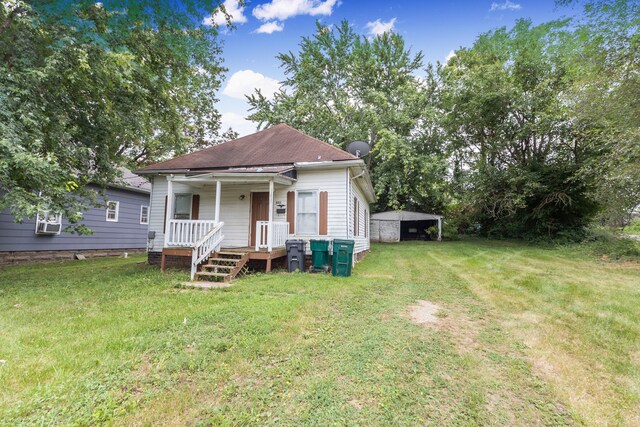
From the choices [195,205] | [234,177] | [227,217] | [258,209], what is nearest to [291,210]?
[258,209]

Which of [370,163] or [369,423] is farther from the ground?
[370,163]

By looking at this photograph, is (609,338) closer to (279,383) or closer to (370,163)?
(279,383)

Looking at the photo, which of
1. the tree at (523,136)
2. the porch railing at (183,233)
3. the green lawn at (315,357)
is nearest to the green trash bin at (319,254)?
the green lawn at (315,357)

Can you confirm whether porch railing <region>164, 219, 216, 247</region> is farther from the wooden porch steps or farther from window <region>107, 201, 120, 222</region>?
window <region>107, 201, 120, 222</region>

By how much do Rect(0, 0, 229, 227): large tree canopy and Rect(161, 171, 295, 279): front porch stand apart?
211 centimetres

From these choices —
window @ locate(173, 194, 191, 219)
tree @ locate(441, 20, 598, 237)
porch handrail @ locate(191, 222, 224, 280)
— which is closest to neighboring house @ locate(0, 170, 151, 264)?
window @ locate(173, 194, 191, 219)

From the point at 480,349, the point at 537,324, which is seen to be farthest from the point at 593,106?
the point at 480,349

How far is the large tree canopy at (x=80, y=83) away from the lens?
5.91 metres

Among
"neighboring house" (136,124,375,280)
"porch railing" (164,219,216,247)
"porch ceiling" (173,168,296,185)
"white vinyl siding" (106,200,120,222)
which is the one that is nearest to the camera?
"porch ceiling" (173,168,296,185)

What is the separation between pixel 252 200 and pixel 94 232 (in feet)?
16.1

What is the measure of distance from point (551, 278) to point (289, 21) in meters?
12.9

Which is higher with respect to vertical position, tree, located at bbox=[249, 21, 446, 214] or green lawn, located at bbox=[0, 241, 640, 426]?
tree, located at bbox=[249, 21, 446, 214]

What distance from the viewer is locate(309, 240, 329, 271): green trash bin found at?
812 centimetres

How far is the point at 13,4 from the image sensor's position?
21.4 feet
